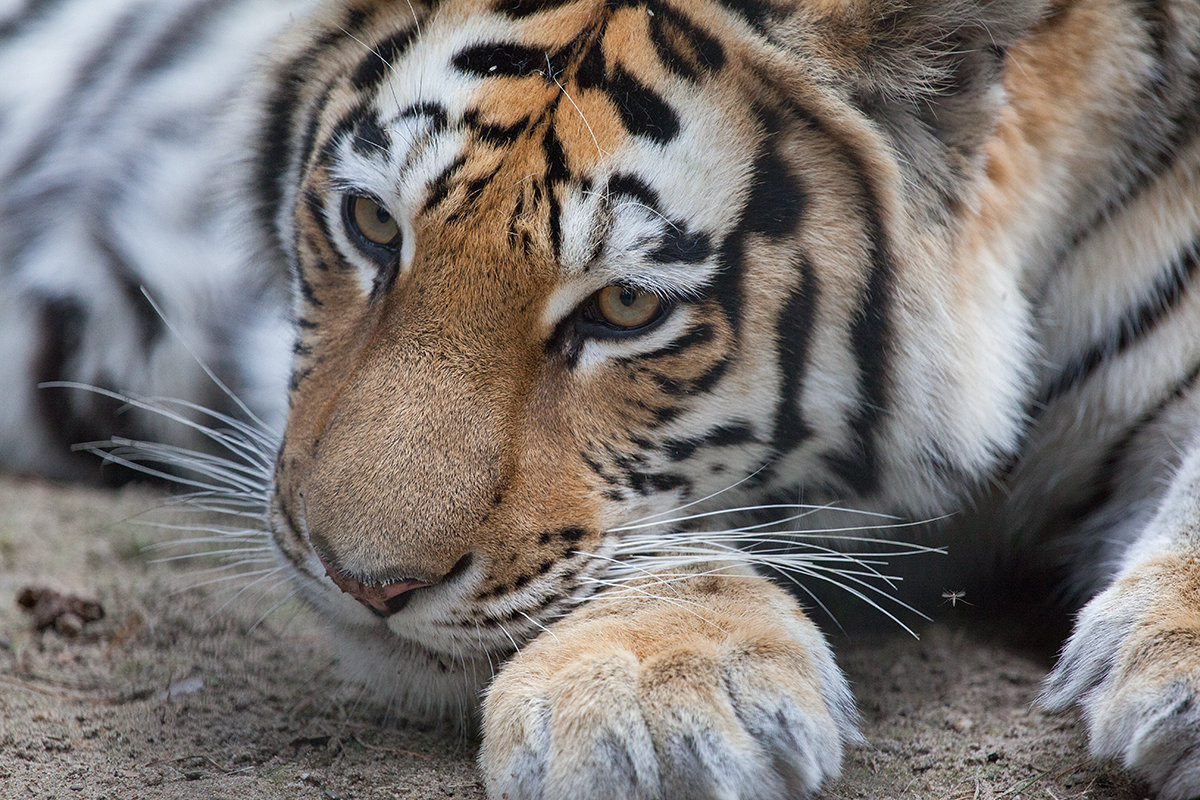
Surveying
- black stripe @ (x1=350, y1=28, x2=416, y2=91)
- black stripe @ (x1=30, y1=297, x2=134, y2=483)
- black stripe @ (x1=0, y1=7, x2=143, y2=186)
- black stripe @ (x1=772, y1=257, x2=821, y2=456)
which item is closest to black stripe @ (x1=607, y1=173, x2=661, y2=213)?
black stripe @ (x1=772, y1=257, x2=821, y2=456)

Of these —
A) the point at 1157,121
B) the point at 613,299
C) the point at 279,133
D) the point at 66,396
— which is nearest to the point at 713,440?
the point at 613,299

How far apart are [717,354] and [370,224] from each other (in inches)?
18.7

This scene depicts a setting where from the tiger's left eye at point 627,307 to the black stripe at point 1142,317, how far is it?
27.3 inches

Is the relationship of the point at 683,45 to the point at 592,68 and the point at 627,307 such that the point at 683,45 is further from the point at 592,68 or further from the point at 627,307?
the point at 627,307

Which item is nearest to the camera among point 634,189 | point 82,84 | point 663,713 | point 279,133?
point 663,713

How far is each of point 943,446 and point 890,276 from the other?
24cm

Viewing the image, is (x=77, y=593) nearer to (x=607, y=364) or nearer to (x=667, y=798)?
(x=607, y=364)

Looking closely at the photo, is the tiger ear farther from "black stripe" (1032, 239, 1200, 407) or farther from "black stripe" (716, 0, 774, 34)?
"black stripe" (1032, 239, 1200, 407)

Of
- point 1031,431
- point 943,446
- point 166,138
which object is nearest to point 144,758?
point 943,446

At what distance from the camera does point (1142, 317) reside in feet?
5.69

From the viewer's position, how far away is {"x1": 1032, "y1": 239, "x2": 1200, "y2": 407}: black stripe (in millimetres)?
1715

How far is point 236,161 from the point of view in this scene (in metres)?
2.07

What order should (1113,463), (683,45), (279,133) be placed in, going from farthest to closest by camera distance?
(279,133) → (1113,463) → (683,45)

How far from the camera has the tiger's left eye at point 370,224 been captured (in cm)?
156
